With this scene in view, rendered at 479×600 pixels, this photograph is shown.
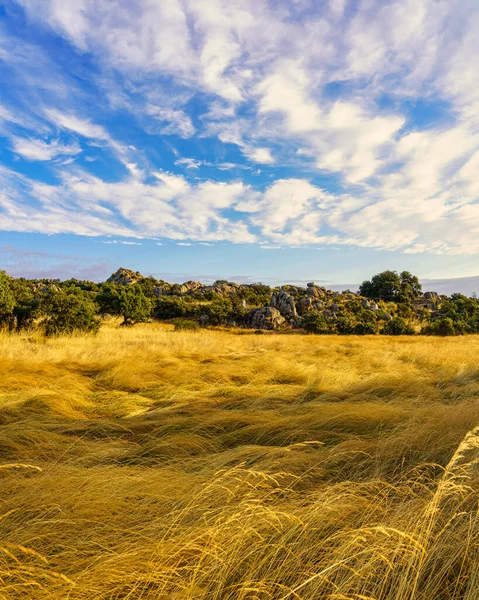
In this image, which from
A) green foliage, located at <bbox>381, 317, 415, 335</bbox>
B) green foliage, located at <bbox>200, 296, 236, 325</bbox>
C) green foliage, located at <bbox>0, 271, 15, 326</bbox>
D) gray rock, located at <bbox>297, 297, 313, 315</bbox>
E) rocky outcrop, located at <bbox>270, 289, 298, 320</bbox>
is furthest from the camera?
gray rock, located at <bbox>297, 297, 313, 315</bbox>

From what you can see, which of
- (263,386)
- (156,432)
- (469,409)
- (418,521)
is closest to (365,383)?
(263,386)

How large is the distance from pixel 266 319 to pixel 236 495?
30.3m

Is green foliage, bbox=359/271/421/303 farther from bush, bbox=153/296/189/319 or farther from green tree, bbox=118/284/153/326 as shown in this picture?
green tree, bbox=118/284/153/326

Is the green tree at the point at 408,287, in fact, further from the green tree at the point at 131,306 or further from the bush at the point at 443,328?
the green tree at the point at 131,306

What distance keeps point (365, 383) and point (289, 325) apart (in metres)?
27.2

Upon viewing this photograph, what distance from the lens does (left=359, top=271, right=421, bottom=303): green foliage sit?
59062 mm

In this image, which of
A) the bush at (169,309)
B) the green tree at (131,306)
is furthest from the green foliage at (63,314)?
the bush at (169,309)

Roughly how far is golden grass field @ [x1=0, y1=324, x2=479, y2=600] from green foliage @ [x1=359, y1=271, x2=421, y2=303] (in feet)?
190

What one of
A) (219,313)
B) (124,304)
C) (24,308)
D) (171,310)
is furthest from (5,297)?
(171,310)

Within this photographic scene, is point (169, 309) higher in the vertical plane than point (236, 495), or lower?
higher

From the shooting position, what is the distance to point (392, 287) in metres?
60.0

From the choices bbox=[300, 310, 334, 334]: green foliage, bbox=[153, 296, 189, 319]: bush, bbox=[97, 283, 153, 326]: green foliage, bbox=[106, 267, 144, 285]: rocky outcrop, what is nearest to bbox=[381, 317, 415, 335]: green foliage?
bbox=[300, 310, 334, 334]: green foliage

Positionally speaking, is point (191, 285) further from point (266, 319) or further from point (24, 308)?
point (24, 308)

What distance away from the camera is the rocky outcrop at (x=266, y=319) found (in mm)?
31830
